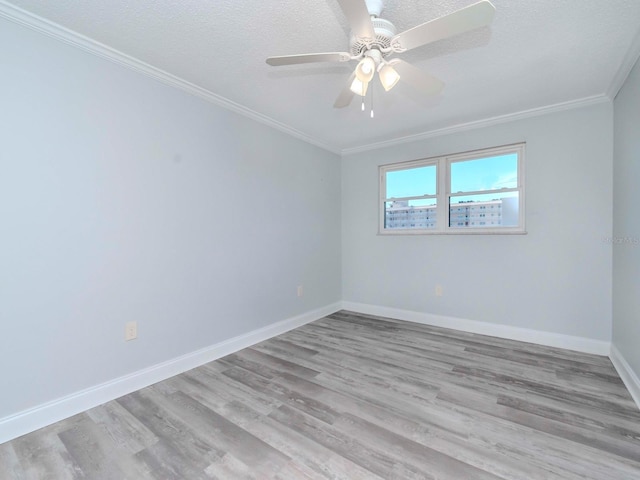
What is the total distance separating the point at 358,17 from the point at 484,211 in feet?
8.85

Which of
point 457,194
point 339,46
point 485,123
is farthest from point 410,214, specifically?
point 339,46

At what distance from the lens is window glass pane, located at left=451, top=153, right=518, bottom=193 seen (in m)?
3.15

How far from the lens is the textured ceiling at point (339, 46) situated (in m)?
1.62

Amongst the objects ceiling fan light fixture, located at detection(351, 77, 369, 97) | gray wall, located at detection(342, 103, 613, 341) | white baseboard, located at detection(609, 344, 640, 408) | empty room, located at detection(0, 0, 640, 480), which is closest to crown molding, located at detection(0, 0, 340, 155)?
empty room, located at detection(0, 0, 640, 480)

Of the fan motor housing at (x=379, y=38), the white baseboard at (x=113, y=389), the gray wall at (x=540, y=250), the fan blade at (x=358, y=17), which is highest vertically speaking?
the fan motor housing at (x=379, y=38)

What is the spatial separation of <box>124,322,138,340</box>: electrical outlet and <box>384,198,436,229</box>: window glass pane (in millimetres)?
3061

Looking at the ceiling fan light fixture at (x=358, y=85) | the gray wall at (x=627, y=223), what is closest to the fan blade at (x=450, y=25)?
the ceiling fan light fixture at (x=358, y=85)

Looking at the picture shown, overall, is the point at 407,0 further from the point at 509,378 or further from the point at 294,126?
the point at 509,378

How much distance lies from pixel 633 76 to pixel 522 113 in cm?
93

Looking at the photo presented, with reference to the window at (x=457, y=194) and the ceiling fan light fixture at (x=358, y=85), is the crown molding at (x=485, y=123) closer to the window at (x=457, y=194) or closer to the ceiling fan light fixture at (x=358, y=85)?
the window at (x=457, y=194)

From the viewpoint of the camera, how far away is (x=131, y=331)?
6.91 ft

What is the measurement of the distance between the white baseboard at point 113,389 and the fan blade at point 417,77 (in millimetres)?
Answer: 2582

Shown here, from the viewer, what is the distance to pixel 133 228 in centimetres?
212

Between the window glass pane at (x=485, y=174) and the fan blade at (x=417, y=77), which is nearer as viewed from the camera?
the fan blade at (x=417, y=77)
